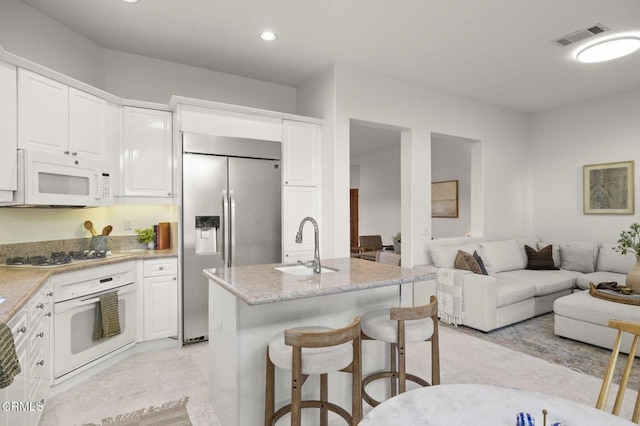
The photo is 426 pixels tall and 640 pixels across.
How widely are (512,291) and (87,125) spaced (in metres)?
4.46

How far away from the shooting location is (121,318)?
9.82 feet

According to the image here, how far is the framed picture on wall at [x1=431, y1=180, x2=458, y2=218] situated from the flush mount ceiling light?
3522 millimetres

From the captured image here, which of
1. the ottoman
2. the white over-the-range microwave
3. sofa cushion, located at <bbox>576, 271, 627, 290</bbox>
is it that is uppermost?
the white over-the-range microwave

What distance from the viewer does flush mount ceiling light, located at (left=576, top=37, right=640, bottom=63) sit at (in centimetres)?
316

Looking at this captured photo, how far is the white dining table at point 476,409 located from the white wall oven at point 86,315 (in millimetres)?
2476

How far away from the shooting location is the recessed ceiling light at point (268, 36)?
3.15 m

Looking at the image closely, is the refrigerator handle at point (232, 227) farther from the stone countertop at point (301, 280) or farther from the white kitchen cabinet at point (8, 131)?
the white kitchen cabinet at point (8, 131)

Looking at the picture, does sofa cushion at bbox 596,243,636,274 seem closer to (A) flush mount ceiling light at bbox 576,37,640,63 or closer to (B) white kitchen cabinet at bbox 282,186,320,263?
(A) flush mount ceiling light at bbox 576,37,640,63

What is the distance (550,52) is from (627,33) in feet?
1.95

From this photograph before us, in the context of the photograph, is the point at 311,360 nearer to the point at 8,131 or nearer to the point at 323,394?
the point at 323,394

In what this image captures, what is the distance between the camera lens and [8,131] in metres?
2.37

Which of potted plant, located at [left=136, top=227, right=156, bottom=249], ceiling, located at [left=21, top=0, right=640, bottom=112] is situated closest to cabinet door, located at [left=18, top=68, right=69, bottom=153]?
ceiling, located at [left=21, top=0, right=640, bottom=112]

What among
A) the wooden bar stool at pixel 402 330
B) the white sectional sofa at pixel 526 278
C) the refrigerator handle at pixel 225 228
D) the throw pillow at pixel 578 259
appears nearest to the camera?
the wooden bar stool at pixel 402 330

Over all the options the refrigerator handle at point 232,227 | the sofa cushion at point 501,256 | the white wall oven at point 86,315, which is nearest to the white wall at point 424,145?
the sofa cushion at point 501,256
